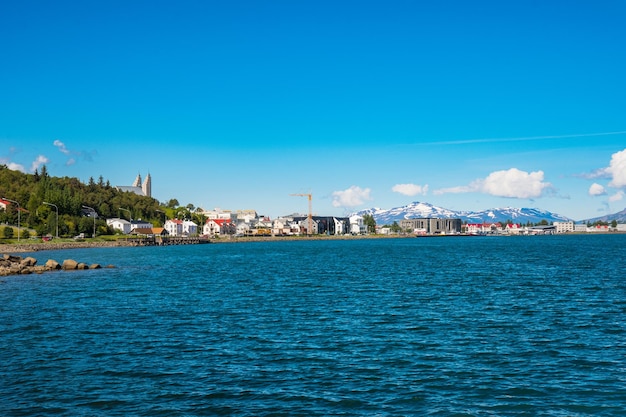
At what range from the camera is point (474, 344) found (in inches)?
1097

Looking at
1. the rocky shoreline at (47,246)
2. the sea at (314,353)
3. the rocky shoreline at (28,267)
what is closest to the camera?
the sea at (314,353)

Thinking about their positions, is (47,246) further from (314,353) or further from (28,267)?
(314,353)

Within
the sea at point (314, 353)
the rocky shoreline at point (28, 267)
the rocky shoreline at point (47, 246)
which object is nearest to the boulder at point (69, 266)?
the rocky shoreline at point (28, 267)

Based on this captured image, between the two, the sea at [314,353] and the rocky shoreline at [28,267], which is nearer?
the sea at [314,353]

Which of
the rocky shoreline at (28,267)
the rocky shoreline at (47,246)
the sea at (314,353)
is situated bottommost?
the sea at (314,353)

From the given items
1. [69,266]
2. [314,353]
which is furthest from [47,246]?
[314,353]

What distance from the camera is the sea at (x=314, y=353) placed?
19188 millimetres

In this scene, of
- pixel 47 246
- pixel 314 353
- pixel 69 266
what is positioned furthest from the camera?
pixel 47 246

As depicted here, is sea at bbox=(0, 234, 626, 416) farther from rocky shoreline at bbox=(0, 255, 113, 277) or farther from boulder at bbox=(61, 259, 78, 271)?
boulder at bbox=(61, 259, 78, 271)

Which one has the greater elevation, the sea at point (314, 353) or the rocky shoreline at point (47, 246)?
the rocky shoreline at point (47, 246)

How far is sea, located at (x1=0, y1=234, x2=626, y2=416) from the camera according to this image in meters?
19.2

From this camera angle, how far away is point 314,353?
2609 centimetres

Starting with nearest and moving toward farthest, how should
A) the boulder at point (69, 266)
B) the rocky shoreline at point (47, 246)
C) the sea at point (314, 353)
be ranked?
the sea at point (314, 353), the boulder at point (69, 266), the rocky shoreline at point (47, 246)

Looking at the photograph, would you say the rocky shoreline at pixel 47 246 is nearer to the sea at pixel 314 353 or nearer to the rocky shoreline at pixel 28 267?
the rocky shoreline at pixel 28 267
